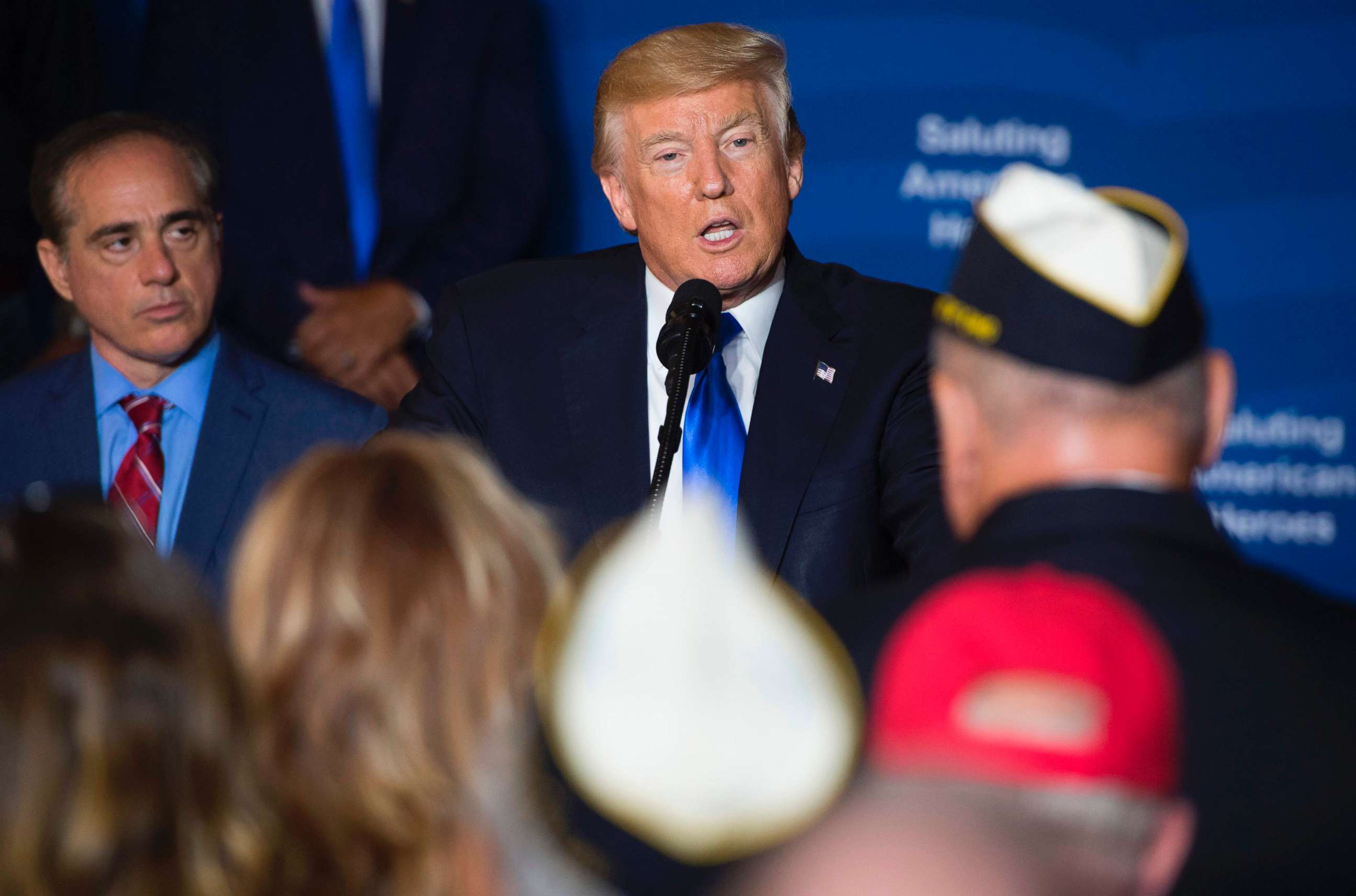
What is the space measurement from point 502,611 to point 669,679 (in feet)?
0.63

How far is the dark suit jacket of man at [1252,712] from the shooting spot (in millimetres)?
1021

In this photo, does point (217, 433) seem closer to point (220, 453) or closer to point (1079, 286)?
point (220, 453)

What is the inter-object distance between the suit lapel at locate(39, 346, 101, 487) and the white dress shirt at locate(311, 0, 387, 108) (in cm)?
100

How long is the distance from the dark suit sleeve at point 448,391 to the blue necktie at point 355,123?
81 centimetres

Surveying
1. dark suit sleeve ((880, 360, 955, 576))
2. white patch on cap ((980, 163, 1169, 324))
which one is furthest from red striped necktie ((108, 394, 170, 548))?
white patch on cap ((980, 163, 1169, 324))

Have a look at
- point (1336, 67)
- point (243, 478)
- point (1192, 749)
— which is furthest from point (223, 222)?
point (1192, 749)

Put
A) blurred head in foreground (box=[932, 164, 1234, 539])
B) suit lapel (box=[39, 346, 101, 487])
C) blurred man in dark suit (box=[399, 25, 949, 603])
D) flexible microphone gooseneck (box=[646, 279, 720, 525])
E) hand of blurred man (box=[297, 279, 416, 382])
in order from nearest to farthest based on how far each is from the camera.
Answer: blurred head in foreground (box=[932, 164, 1234, 539])
flexible microphone gooseneck (box=[646, 279, 720, 525])
blurred man in dark suit (box=[399, 25, 949, 603])
suit lapel (box=[39, 346, 101, 487])
hand of blurred man (box=[297, 279, 416, 382])

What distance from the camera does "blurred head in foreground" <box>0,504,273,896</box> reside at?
880mm

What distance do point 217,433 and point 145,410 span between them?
5.2 inches

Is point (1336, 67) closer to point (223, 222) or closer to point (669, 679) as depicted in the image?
point (223, 222)

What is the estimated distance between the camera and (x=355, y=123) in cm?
322

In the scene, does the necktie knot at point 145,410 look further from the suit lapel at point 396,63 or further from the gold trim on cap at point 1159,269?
the gold trim on cap at point 1159,269

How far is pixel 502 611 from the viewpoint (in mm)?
1011

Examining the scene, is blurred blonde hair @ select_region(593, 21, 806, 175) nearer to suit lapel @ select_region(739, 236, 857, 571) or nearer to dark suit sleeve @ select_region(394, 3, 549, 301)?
suit lapel @ select_region(739, 236, 857, 571)
